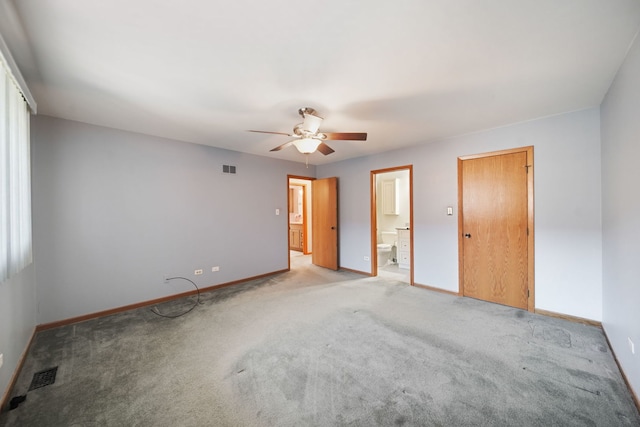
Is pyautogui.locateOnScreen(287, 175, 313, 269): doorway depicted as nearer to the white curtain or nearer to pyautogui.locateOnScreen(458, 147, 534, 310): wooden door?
pyautogui.locateOnScreen(458, 147, 534, 310): wooden door

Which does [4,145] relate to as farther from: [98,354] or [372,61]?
[372,61]

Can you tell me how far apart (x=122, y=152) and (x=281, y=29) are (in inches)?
118

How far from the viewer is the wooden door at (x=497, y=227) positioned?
3186 mm

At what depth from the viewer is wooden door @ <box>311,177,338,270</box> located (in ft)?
17.8

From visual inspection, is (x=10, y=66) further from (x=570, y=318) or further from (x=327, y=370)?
(x=570, y=318)

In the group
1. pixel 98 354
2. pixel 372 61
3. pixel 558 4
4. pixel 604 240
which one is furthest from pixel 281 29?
pixel 604 240

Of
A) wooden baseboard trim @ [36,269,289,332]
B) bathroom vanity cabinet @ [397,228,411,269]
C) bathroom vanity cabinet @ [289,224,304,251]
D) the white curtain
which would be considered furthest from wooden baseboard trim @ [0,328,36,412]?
bathroom vanity cabinet @ [289,224,304,251]

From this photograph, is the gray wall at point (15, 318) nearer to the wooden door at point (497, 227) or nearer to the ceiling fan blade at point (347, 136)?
the ceiling fan blade at point (347, 136)

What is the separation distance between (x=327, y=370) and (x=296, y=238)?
5.94 m

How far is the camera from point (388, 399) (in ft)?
5.62

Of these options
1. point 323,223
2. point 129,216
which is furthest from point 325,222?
point 129,216

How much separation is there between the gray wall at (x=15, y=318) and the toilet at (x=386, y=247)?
5.33 m

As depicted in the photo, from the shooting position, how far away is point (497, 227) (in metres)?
3.40

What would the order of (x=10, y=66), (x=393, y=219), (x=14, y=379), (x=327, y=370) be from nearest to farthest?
(x=10, y=66) < (x=14, y=379) < (x=327, y=370) < (x=393, y=219)
